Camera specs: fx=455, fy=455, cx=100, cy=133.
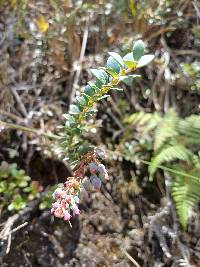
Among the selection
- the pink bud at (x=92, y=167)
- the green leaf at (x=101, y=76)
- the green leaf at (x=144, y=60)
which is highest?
the green leaf at (x=144, y=60)

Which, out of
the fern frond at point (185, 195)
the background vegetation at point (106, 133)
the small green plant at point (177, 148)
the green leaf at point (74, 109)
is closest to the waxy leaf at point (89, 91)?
the green leaf at point (74, 109)

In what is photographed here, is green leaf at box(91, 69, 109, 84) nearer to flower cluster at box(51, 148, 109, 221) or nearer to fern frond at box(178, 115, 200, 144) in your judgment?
flower cluster at box(51, 148, 109, 221)

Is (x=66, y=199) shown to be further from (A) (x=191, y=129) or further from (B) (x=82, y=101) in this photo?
(A) (x=191, y=129)

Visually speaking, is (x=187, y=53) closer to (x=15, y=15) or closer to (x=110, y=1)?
(x=110, y=1)

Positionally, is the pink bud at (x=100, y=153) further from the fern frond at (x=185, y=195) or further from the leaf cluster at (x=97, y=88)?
the fern frond at (x=185, y=195)

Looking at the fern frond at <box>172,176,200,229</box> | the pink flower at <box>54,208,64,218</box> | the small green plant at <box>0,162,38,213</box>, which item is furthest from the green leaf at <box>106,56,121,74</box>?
the small green plant at <box>0,162,38,213</box>

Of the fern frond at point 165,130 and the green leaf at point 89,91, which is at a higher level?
the green leaf at point 89,91

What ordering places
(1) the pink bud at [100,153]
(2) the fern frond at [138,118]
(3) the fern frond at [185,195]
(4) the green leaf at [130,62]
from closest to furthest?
(4) the green leaf at [130,62]
(1) the pink bud at [100,153]
(3) the fern frond at [185,195]
(2) the fern frond at [138,118]
